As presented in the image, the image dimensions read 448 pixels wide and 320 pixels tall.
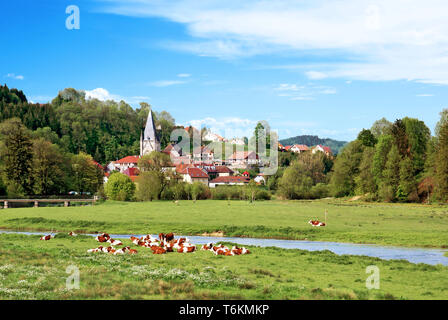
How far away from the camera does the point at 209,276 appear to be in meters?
20.2

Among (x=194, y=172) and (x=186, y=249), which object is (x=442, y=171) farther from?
(x=194, y=172)

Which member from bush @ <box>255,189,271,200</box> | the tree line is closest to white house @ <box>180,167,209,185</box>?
the tree line

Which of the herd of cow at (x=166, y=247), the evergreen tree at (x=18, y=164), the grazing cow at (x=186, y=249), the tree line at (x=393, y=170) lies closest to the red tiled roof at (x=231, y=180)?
the tree line at (x=393, y=170)

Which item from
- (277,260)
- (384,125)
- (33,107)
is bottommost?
(277,260)

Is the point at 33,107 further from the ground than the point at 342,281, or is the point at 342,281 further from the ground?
the point at 33,107

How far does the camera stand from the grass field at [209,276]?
17109 millimetres

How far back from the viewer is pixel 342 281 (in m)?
20.5

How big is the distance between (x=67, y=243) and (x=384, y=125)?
115244 millimetres

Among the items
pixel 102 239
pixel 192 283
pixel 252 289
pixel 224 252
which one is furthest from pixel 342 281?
pixel 102 239

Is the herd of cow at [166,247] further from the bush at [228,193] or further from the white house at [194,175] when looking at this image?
the white house at [194,175]

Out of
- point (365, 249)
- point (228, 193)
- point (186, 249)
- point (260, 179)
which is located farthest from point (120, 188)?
point (186, 249)

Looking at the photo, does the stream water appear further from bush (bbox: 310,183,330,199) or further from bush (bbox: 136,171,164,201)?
bush (bbox: 310,183,330,199)

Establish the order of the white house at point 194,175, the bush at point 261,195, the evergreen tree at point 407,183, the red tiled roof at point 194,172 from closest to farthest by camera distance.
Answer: the evergreen tree at point 407,183
the bush at point 261,195
the white house at point 194,175
the red tiled roof at point 194,172
